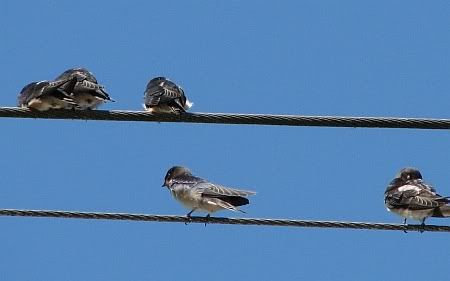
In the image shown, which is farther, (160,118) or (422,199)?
(422,199)

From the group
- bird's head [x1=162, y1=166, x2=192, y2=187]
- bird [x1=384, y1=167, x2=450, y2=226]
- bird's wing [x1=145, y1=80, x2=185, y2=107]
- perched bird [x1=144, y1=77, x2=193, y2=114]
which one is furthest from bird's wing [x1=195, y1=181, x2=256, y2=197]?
bird [x1=384, y1=167, x2=450, y2=226]

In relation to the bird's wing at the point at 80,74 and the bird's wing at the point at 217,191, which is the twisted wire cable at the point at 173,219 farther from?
the bird's wing at the point at 80,74

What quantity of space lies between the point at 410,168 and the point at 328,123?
5.70 meters

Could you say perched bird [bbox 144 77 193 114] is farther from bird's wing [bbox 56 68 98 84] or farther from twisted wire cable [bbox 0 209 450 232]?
twisted wire cable [bbox 0 209 450 232]

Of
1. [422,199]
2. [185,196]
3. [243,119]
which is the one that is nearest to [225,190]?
[185,196]

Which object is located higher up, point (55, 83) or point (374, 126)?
point (55, 83)

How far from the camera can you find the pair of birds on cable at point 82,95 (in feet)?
41.3

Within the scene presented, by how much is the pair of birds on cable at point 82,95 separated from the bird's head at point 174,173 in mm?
1496

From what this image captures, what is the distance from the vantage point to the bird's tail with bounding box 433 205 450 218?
1377cm

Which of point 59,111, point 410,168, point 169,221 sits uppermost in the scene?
point 410,168

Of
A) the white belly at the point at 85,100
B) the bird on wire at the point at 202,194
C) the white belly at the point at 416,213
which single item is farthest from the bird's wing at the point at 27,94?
the white belly at the point at 416,213

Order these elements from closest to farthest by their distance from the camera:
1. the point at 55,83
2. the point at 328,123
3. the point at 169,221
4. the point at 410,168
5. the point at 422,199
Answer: the point at 328,123 → the point at 169,221 → the point at 55,83 → the point at 422,199 → the point at 410,168

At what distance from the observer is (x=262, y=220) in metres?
11.2

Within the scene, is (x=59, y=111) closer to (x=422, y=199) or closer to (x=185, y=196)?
(x=185, y=196)
